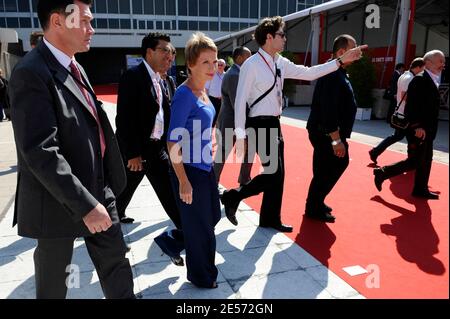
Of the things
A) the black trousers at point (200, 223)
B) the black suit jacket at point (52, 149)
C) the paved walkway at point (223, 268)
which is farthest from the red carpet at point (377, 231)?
the black suit jacket at point (52, 149)

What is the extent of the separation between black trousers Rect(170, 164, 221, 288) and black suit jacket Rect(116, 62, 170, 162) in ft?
2.14

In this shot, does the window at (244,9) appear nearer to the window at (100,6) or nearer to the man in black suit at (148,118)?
the window at (100,6)

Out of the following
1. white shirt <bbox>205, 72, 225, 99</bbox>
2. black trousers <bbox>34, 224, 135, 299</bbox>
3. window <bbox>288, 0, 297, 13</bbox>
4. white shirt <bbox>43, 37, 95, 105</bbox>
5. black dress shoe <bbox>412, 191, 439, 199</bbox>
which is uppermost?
window <bbox>288, 0, 297, 13</bbox>

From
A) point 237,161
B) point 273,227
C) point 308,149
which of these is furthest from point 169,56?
point 308,149

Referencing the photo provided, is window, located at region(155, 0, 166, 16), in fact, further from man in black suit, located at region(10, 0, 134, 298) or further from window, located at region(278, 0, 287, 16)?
man in black suit, located at region(10, 0, 134, 298)

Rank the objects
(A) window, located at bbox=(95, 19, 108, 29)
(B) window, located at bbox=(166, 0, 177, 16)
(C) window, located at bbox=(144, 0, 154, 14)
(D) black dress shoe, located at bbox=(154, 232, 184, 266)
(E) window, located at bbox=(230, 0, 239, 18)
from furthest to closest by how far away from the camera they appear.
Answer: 1. (E) window, located at bbox=(230, 0, 239, 18)
2. (B) window, located at bbox=(166, 0, 177, 16)
3. (A) window, located at bbox=(95, 19, 108, 29)
4. (C) window, located at bbox=(144, 0, 154, 14)
5. (D) black dress shoe, located at bbox=(154, 232, 184, 266)

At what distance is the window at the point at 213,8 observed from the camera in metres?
38.2

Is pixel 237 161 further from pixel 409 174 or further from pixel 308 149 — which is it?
pixel 409 174

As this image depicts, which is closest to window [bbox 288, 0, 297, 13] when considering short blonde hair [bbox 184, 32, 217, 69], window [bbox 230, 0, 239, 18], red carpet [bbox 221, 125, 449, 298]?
window [bbox 230, 0, 239, 18]

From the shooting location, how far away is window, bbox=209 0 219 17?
3816 cm

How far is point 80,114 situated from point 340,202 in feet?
11.8

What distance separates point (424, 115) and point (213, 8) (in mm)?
37064

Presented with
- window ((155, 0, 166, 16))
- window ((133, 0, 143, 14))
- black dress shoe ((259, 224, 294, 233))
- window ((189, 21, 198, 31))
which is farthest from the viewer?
window ((189, 21, 198, 31))

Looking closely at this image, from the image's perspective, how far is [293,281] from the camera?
2842mm
